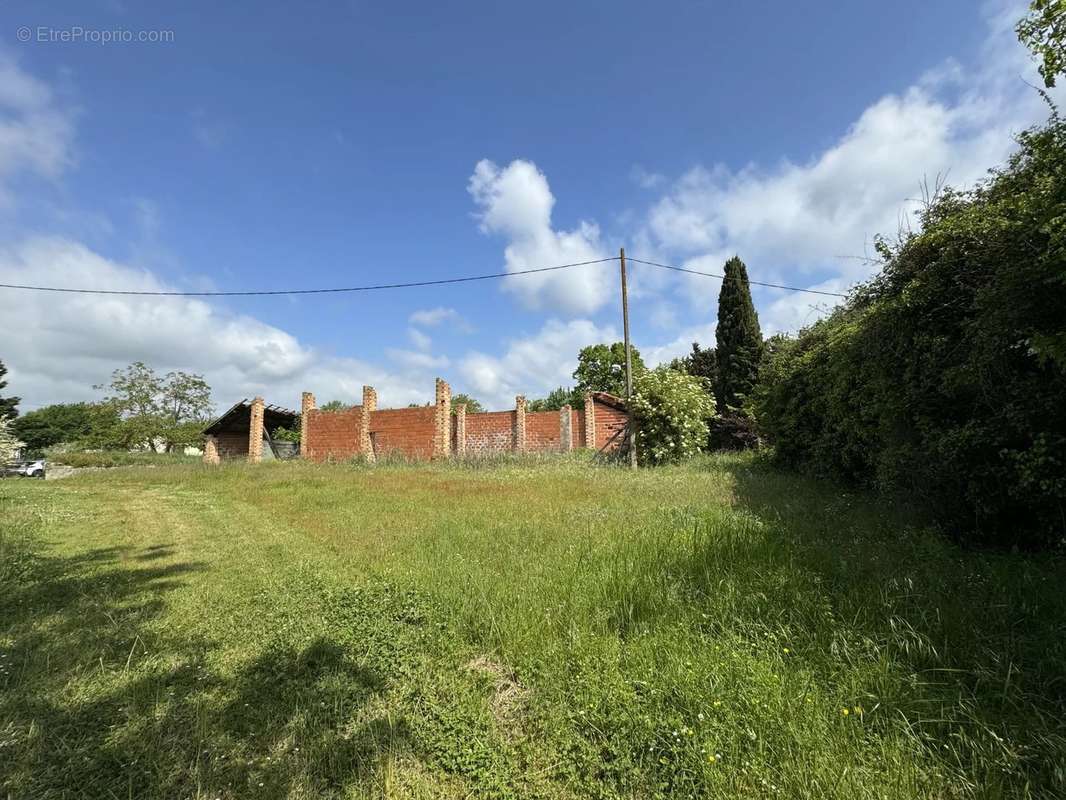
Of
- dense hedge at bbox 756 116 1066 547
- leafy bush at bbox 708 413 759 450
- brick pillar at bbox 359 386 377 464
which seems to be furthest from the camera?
leafy bush at bbox 708 413 759 450

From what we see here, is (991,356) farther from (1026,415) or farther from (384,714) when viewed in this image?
(384,714)

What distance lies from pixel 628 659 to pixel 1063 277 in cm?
345

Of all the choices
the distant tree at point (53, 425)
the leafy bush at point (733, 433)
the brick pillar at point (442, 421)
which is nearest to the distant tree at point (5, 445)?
the brick pillar at point (442, 421)

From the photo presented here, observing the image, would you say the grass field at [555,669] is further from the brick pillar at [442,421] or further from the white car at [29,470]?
the white car at [29,470]

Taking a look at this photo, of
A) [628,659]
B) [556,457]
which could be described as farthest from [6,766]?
[556,457]

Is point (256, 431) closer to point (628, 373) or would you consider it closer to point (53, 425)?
point (628, 373)

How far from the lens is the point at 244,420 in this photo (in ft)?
83.4

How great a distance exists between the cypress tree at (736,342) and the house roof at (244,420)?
75.4 feet

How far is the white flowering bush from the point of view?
581 inches

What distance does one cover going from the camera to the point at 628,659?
2.80 metres

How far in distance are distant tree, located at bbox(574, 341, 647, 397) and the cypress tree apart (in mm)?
17160

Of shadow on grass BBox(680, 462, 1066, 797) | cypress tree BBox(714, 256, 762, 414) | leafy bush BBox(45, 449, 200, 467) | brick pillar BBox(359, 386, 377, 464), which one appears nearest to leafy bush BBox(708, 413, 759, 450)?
cypress tree BBox(714, 256, 762, 414)

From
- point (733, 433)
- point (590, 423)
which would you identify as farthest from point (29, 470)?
point (733, 433)

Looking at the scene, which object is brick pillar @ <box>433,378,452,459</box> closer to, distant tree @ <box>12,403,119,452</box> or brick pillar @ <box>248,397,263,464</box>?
brick pillar @ <box>248,397,263,464</box>
